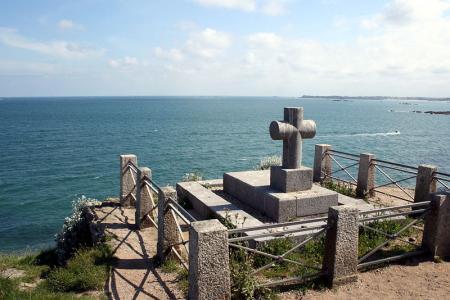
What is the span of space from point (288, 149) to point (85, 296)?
6.05 m

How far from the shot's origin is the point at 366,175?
12617 millimetres

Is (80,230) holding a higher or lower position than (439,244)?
lower

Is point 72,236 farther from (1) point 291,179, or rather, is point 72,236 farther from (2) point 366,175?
(2) point 366,175

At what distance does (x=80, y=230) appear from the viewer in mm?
11109

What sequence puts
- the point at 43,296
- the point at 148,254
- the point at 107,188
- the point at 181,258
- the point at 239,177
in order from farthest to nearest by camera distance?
1. the point at 107,188
2. the point at 239,177
3. the point at 148,254
4. the point at 181,258
5. the point at 43,296

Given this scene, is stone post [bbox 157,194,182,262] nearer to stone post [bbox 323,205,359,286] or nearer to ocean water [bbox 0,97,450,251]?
stone post [bbox 323,205,359,286]

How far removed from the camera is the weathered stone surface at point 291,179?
9977 mm

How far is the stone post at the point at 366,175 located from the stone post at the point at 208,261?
329 inches

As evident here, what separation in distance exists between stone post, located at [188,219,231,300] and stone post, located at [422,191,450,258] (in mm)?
4773

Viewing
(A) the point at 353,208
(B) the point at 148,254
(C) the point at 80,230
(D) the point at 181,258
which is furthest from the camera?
(C) the point at 80,230

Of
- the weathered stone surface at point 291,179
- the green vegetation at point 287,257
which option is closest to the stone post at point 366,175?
the green vegetation at point 287,257

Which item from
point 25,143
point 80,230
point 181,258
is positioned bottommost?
point 25,143

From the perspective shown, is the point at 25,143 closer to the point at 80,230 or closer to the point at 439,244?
the point at 80,230

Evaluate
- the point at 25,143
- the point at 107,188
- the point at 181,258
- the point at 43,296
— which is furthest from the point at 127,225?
the point at 25,143
